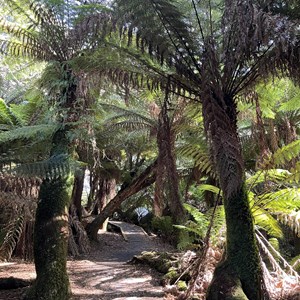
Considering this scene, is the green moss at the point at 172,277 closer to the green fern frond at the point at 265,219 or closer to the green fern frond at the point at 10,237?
the green fern frond at the point at 265,219

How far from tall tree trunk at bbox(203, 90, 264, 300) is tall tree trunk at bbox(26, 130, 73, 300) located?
186cm

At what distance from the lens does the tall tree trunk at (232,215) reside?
316 centimetres

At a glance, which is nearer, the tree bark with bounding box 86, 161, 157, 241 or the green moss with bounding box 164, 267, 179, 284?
the green moss with bounding box 164, 267, 179, 284

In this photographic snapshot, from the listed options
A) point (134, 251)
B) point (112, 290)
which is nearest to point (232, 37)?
point (112, 290)

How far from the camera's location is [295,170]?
389cm

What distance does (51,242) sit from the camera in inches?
160

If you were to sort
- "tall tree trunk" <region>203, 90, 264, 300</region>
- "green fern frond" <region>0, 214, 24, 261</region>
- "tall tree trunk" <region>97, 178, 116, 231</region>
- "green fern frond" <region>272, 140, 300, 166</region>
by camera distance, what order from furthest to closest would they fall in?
"tall tree trunk" <region>97, 178, 116, 231</region> → "green fern frond" <region>0, 214, 24, 261</region> → "green fern frond" <region>272, 140, 300, 166</region> → "tall tree trunk" <region>203, 90, 264, 300</region>

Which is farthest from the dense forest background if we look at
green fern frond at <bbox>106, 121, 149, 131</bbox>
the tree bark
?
the tree bark

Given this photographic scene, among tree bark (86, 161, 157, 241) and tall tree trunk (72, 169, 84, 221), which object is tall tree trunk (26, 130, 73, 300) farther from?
tall tree trunk (72, 169, 84, 221)

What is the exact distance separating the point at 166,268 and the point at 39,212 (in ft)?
9.04

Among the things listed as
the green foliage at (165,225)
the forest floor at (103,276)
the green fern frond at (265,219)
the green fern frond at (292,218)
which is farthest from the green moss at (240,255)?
the green foliage at (165,225)

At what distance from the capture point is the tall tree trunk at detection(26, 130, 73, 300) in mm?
3922

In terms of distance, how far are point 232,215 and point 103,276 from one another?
3.29 meters

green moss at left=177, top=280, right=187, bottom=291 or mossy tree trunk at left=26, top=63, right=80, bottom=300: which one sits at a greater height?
mossy tree trunk at left=26, top=63, right=80, bottom=300
